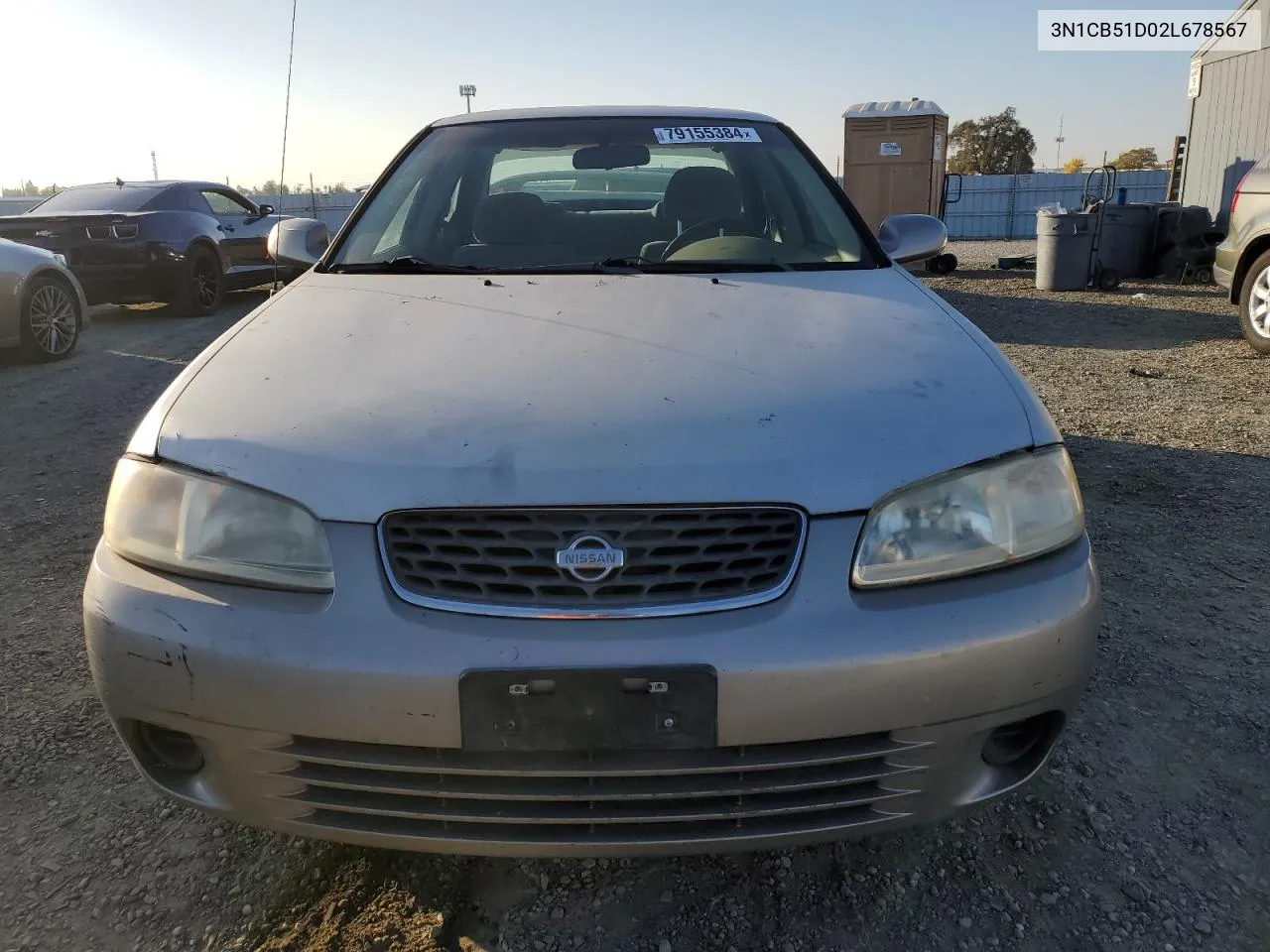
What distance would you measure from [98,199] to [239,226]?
4.84ft

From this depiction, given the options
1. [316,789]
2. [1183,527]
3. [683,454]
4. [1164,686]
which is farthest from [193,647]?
[1183,527]

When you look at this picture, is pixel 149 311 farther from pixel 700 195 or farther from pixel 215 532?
pixel 215 532

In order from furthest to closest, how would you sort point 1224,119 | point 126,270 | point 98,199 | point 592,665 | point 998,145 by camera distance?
point 998,145 < point 1224,119 < point 98,199 < point 126,270 < point 592,665

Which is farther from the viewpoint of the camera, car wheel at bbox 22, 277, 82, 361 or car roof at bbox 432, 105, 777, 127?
car wheel at bbox 22, 277, 82, 361

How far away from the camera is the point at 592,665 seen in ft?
4.44

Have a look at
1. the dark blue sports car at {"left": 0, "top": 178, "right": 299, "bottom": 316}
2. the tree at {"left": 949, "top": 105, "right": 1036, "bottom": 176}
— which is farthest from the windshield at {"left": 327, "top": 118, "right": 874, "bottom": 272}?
the tree at {"left": 949, "top": 105, "right": 1036, "bottom": 176}

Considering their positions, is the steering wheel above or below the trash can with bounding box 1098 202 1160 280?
below

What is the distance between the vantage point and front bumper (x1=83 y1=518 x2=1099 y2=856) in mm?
1372

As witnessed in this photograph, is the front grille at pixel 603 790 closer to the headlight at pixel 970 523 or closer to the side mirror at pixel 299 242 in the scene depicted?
the headlight at pixel 970 523

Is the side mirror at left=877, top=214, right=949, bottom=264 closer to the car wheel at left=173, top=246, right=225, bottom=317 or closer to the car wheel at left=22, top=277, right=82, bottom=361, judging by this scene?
the car wheel at left=22, top=277, right=82, bottom=361

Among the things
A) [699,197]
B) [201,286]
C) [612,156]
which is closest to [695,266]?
[699,197]

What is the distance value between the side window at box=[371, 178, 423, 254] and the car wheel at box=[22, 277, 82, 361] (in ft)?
19.4

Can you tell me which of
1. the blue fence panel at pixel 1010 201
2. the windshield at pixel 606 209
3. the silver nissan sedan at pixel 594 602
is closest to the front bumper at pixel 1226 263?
the windshield at pixel 606 209

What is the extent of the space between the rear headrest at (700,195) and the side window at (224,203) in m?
8.88
